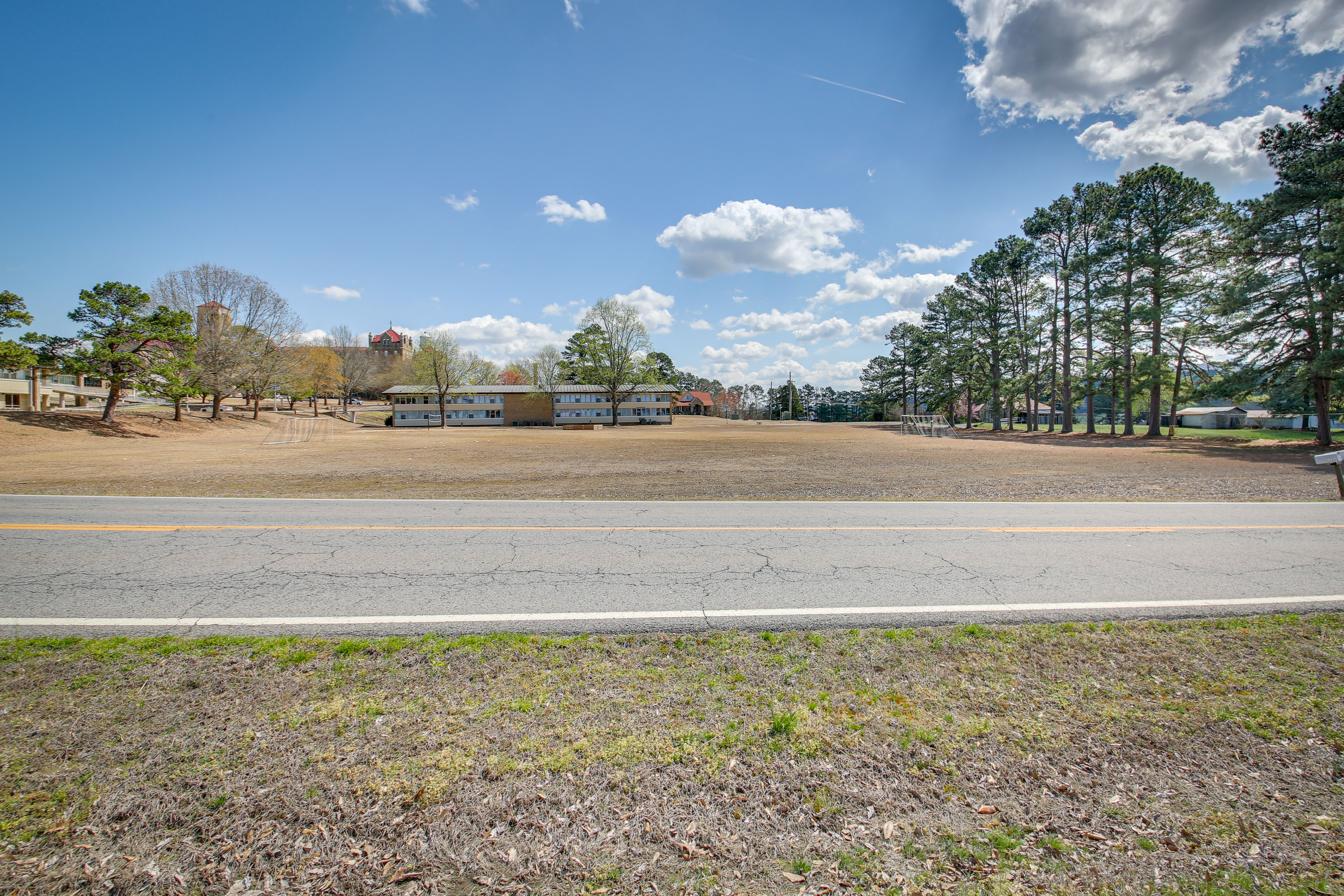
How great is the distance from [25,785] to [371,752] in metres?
1.50

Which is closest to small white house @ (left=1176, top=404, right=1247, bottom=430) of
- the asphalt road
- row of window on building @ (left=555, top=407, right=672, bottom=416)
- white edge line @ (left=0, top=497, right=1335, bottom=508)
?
row of window on building @ (left=555, top=407, right=672, bottom=416)

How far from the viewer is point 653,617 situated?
462cm

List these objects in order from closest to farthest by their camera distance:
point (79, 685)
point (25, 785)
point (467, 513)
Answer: point (25, 785)
point (79, 685)
point (467, 513)

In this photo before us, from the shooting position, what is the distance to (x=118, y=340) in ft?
103

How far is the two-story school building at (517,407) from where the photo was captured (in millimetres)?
67250

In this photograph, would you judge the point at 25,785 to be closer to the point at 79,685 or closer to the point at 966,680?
the point at 79,685

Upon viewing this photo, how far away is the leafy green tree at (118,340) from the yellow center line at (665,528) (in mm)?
33148

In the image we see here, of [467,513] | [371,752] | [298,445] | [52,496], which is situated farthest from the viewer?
[298,445]

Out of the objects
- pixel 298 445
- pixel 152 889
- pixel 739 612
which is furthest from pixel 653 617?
pixel 298 445

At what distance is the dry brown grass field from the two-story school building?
30.3 metres

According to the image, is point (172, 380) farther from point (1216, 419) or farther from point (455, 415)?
point (1216, 419)

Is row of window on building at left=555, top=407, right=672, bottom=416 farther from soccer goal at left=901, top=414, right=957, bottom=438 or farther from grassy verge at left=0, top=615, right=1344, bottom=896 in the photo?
grassy verge at left=0, top=615, right=1344, bottom=896

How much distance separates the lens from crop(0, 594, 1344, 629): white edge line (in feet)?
14.6

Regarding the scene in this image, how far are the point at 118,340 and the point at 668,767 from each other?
4336 centimetres
